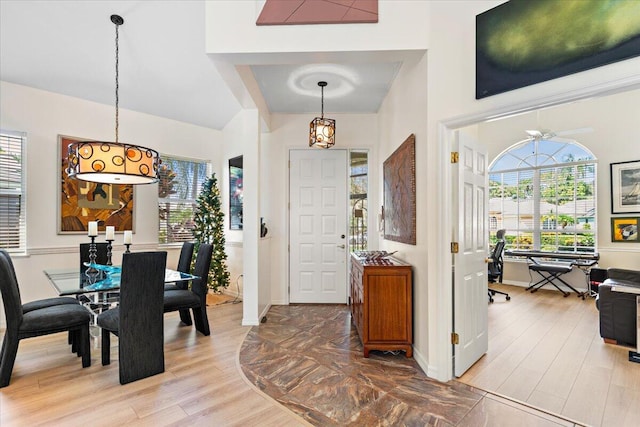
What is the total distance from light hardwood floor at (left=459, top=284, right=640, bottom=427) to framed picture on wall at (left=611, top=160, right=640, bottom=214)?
2.29 meters

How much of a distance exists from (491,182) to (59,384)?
7.83m

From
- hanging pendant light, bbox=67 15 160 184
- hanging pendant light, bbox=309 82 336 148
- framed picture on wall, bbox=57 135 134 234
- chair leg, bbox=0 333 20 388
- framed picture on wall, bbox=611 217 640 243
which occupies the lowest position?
chair leg, bbox=0 333 20 388

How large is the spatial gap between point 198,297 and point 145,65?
9.74 ft

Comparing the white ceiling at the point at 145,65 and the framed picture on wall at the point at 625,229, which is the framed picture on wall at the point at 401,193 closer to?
the white ceiling at the point at 145,65

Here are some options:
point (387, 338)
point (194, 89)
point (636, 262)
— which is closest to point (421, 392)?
point (387, 338)

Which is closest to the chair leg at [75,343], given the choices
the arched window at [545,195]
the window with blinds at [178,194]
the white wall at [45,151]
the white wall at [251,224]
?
the white wall at [45,151]

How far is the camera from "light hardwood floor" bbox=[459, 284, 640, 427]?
229cm

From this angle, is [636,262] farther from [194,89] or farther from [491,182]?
[194,89]

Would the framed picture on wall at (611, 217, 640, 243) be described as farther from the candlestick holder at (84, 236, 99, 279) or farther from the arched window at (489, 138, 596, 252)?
the candlestick holder at (84, 236, 99, 279)

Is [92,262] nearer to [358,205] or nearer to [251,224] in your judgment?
[251,224]

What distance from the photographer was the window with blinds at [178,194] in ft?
17.8

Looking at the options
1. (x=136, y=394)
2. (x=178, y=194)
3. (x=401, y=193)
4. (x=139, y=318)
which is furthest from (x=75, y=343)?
(x=401, y=193)

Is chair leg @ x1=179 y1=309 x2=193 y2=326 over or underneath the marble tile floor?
over

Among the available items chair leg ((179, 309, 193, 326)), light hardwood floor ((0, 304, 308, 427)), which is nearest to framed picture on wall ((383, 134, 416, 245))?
light hardwood floor ((0, 304, 308, 427))
